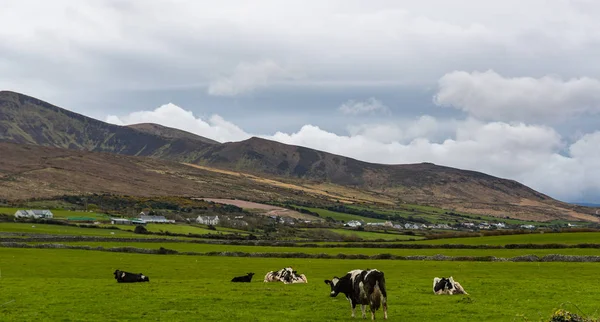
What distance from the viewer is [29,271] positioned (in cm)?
4697

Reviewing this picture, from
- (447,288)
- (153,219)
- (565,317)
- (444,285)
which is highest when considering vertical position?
(565,317)

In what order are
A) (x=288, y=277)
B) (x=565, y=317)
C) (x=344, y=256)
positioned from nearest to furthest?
1. (x=565, y=317)
2. (x=288, y=277)
3. (x=344, y=256)

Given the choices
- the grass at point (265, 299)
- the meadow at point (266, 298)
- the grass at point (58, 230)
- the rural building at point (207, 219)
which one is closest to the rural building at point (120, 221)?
the rural building at point (207, 219)

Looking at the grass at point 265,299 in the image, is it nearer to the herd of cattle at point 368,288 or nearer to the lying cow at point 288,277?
the herd of cattle at point 368,288

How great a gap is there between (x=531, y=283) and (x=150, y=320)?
25329mm

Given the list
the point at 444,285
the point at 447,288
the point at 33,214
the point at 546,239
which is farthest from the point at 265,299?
the point at 33,214

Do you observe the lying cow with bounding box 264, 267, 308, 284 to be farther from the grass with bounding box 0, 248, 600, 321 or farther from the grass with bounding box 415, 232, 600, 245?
the grass with bounding box 415, 232, 600, 245

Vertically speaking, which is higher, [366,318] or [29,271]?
[366,318]

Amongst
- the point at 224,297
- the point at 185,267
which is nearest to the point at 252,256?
the point at 185,267

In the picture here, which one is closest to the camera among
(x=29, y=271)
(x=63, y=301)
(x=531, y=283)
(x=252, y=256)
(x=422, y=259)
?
(x=63, y=301)

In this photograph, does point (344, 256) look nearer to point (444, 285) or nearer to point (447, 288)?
point (444, 285)

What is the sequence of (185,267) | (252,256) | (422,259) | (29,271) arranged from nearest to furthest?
1. (29,271)
2. (185,267)
3. (422,259)
4. (252,256)

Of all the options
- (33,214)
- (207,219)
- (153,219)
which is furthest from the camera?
(207,219)

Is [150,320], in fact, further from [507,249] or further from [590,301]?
[507,249]
